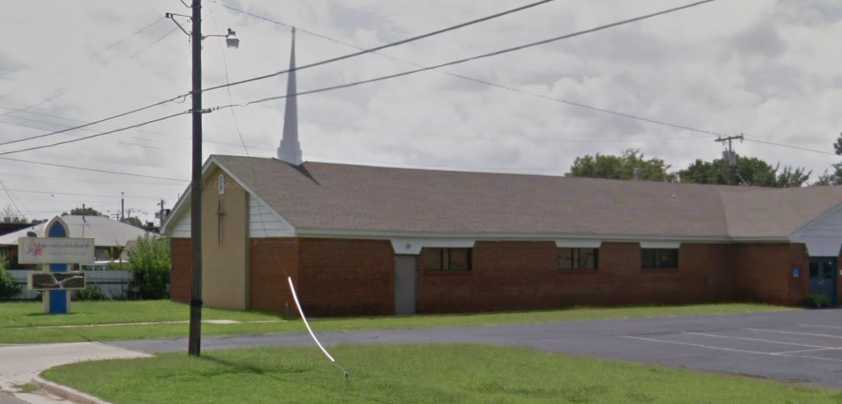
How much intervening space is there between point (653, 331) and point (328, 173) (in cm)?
1502

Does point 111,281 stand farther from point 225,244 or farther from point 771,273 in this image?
point 771,273

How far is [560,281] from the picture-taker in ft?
125

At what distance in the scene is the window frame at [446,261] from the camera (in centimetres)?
3488

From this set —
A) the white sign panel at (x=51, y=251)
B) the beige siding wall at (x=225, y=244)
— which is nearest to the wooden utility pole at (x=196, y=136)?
the white sign panel at (x=51, y=251)

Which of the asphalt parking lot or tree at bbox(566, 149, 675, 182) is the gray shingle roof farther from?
tree at bbox(566, 149, 675, 182)

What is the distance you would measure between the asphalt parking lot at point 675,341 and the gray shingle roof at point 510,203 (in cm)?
585

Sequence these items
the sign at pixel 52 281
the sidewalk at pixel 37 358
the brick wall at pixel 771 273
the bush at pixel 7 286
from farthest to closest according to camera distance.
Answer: the brick wall at pixel 771 273 < the bush at pixel 7 286 < the sign at pixel 52 281 < the sidewalk at pixel 37 358

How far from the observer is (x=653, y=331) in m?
27.2

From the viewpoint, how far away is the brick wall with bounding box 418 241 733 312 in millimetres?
35438

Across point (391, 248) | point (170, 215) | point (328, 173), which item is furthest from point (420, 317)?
point (170, 215)

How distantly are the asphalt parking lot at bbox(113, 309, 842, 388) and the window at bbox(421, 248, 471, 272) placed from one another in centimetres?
607

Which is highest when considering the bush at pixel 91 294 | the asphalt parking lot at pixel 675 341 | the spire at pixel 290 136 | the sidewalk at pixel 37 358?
the spire at pixel 290 136

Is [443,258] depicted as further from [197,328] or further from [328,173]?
[197,328]

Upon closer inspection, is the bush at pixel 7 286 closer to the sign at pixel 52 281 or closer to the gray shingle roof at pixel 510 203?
the sign at pixel 52 281
